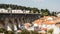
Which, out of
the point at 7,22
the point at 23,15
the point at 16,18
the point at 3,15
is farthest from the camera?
the point at 23,15

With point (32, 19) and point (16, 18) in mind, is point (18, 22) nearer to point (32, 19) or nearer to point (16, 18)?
point (16, 18)

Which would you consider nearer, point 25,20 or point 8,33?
point 8,33

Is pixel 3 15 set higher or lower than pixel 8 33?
higher

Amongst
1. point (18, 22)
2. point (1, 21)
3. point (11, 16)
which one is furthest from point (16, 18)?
point (1, 21)

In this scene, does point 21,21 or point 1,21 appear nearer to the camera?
point 1,21

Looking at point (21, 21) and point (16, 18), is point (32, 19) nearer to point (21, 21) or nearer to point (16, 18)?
point (21, 21)

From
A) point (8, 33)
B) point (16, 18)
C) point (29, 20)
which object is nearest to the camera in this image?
point (8, 33)

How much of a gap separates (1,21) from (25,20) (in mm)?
11833

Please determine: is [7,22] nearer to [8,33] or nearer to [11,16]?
[11,16]

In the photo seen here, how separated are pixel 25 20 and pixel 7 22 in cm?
1010

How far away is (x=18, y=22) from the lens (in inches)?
1460

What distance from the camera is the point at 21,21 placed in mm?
39344

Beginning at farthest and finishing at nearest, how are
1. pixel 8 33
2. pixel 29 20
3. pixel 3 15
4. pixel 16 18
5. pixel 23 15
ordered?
pixel 29 20 → pixel 23 15 → pixel 16 18 → pixel 3 15 → pixel 8 33

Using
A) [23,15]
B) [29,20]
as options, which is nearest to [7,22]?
[23,15]
